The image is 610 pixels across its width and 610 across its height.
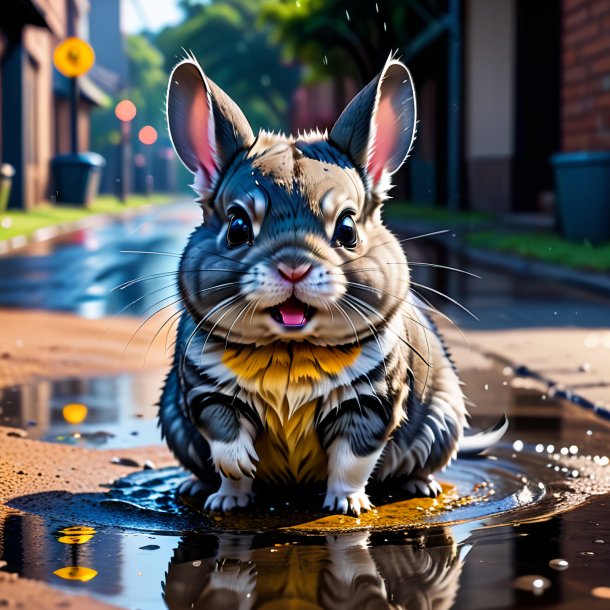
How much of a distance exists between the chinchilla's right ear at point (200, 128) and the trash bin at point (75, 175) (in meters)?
35.1

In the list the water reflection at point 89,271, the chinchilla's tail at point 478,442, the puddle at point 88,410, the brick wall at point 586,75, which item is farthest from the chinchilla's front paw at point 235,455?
the brick wall at point 586,75

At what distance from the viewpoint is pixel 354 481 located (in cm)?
454

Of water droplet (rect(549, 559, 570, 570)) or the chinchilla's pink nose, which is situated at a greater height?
the chinchilla's pink nose

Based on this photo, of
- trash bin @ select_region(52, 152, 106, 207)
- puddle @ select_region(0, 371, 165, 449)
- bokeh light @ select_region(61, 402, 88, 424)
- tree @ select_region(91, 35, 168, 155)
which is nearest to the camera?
puddle @ select_region(0, 371, 165, 449)

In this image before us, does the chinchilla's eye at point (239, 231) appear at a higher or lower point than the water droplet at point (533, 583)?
higher

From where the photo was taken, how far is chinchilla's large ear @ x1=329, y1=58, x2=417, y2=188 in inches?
171

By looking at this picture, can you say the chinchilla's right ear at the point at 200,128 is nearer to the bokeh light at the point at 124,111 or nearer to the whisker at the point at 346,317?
the whisker at the point at 346,317

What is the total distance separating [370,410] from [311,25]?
3590cm

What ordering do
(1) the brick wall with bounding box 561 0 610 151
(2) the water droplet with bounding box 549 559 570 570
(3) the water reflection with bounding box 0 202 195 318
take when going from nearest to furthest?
1. (2) the water droplet with bounding box 549 559 570 570
2. (3) the water reflection with bounding box 0 202 195 318
3. (1) the brick wall with bounding box 561 0 610 151

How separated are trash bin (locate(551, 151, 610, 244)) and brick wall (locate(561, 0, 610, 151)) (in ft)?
3.26

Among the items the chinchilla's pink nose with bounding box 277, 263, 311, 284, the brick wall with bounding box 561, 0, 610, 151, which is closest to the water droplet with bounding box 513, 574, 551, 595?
the chinchilla's pink nose with bounding box 277, 263, 311, 284

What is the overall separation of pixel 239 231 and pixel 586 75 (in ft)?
54.3

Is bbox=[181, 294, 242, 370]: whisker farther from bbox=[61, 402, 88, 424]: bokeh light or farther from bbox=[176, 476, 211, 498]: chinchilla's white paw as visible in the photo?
bbox=[61, 402, 88, 424]: bokeh light

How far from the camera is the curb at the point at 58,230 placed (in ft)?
72.9
